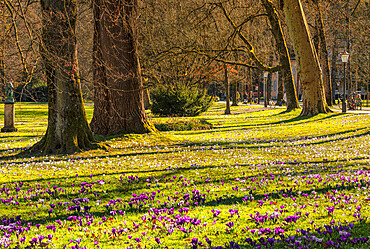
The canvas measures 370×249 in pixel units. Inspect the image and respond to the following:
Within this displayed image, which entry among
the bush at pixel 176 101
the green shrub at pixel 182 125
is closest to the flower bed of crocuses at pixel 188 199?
the green shrub at pixel 182 125

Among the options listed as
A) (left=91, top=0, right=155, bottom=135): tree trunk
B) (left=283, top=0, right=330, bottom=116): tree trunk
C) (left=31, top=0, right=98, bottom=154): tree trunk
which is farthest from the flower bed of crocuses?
(left=283, top=0, right=330, bottom=116): tree trunk

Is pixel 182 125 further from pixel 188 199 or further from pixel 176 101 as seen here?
pixel 188 199

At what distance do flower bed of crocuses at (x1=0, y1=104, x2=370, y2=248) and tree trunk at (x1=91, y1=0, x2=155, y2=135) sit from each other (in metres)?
2.32

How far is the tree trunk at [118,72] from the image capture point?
13.8 m

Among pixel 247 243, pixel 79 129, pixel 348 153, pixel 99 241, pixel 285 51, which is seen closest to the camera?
pixel 247 243

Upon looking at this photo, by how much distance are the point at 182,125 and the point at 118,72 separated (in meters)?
7.53

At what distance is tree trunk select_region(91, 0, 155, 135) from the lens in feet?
45.2

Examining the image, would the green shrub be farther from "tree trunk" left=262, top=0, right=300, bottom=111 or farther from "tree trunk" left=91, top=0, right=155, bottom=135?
"tree trunk" left=262, top=0, right=300, bottom=111

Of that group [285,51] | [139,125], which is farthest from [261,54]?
[139,125]

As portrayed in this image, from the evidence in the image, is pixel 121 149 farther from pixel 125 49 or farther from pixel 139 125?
pixel 125 49

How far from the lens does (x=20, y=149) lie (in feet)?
41.7

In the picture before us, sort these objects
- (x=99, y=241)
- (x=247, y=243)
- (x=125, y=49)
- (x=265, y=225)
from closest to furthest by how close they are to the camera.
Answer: (x=247, y=243), (x=99, y=241), (x=265, y=225), (x=125, y=49)

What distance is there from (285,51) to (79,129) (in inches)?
760

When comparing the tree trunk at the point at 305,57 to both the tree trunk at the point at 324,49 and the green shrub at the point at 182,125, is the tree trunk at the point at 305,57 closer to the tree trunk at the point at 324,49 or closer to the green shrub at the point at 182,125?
the green shrub at the point at 182,125
